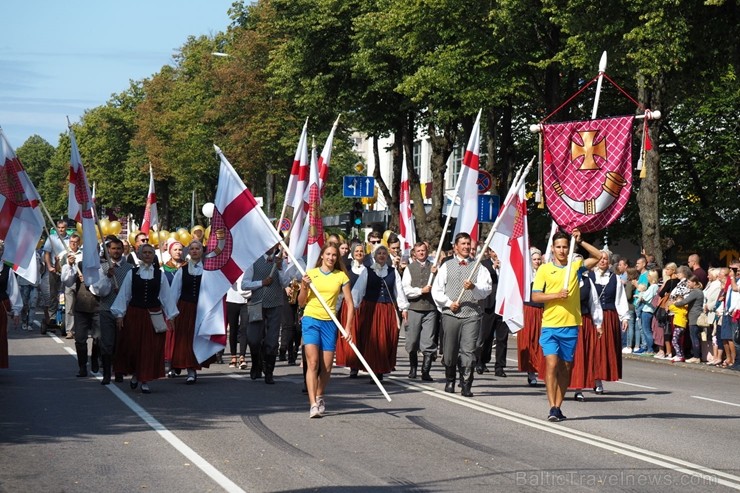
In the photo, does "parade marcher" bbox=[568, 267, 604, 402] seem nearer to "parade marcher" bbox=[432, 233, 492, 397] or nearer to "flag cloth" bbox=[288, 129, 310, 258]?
"parade marcher" bbox=[432, 233, 492, 397]

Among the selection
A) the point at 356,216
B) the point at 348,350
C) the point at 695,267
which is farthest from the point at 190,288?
the point at 356,216

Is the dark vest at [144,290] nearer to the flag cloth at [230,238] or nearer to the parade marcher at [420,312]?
the flag cloth at [230,238]

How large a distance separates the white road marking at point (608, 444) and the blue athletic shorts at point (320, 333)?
6.08 feet

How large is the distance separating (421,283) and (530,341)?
167cm

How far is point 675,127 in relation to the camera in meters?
44.2

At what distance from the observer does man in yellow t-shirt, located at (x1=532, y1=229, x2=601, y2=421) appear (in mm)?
13672

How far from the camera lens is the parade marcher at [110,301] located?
1686 centimetres

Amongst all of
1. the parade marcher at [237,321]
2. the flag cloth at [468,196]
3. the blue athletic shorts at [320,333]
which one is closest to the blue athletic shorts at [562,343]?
the blue athletic shorts at [320,333]

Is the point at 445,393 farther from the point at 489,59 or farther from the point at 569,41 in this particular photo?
the point at 489,59

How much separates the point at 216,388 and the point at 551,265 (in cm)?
494

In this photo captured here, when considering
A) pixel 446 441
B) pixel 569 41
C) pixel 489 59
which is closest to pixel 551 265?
pixel 446 441

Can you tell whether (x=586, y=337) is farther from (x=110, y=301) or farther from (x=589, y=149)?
(x=110, y=301)

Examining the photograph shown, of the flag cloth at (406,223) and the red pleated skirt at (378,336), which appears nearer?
the red pleated skirt at (378,336)

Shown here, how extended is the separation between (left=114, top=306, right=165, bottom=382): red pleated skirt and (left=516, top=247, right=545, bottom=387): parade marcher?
4.88 metres
